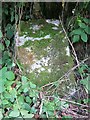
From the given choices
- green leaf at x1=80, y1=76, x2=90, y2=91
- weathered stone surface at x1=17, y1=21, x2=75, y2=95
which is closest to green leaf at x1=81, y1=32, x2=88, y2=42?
weathered stone surface at x1=17, y1=21, x2=75, y2=95

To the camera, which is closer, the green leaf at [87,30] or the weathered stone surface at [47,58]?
the weathered stone surface at [47,58]

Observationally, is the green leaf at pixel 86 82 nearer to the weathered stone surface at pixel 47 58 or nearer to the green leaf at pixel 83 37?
the weathered stone surface at pixel 47 58

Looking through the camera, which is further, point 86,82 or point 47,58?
point 47,58

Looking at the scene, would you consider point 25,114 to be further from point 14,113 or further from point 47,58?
point 47,58

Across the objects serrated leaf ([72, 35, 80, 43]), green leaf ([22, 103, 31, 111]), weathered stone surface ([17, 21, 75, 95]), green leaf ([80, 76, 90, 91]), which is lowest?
green leaf ([22, 103, 31, 111])

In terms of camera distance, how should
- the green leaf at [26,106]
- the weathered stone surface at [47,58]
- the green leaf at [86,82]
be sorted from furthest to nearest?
the weathered stone surface at [47,58] → the green leaf at [86,82] → the green leaf at [26,106]

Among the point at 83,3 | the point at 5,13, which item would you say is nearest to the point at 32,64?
the point at 5,13

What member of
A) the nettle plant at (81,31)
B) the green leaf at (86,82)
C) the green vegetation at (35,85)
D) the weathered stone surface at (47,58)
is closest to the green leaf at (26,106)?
the green vegetation at (35,85)

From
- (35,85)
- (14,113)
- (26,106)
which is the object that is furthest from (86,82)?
(14,113)

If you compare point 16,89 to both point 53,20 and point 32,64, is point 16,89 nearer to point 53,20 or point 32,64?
point 32,64

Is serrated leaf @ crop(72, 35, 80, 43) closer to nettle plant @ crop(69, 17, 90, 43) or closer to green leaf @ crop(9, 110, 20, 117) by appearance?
nettle plant @ crop(69, 17, 90, 43)

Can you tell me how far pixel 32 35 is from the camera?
2125 mm

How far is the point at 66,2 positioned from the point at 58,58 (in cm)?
63

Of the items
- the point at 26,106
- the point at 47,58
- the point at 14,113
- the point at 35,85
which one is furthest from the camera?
the point at 47,58
